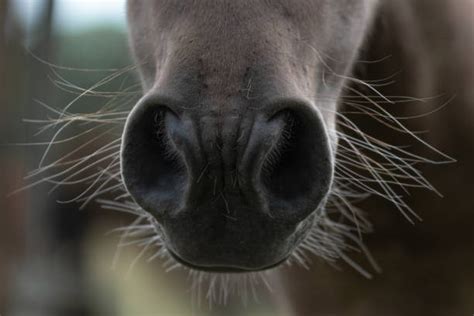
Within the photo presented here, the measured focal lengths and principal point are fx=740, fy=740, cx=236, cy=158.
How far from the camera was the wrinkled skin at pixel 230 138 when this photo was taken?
1.13m

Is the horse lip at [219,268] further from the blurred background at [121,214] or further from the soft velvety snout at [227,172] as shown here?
the blurred background at [121,214]

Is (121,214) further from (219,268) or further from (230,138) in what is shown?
(230,138)

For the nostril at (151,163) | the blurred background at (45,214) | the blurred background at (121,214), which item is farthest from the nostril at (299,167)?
the blurred background at (45,214)

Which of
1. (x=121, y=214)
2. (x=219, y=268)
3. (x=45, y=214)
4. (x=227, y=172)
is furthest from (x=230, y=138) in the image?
(x=121, y=214)

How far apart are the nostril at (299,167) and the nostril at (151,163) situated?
5.8 inches

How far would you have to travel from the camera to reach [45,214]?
374 centimetres

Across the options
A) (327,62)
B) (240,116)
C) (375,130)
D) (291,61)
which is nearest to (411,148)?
(375,130)

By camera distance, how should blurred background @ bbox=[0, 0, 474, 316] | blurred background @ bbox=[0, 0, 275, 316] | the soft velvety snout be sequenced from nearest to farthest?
the soft velvety snout
blurred background @ bbox=[0, 0, 474, 316]
blurred background @ bbox=[0, 0, 275, 316]

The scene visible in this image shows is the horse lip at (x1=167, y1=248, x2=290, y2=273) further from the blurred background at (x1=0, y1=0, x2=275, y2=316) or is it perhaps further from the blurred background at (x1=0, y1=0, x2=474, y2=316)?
the blurred background at (x1=0, y1=0, x2=275, y2=316)

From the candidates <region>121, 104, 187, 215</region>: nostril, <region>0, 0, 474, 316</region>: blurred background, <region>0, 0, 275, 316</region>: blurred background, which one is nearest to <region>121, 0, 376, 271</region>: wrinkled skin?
<region>121, 104, 187, 215</region>: nostril

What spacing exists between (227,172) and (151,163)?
14 cm

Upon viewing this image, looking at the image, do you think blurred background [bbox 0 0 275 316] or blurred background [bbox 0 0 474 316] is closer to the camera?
blurred background [bbox 0 0 474 316]

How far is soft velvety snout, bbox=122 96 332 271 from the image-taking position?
113 centimetres

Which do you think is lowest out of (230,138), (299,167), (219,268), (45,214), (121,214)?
(121,214)
